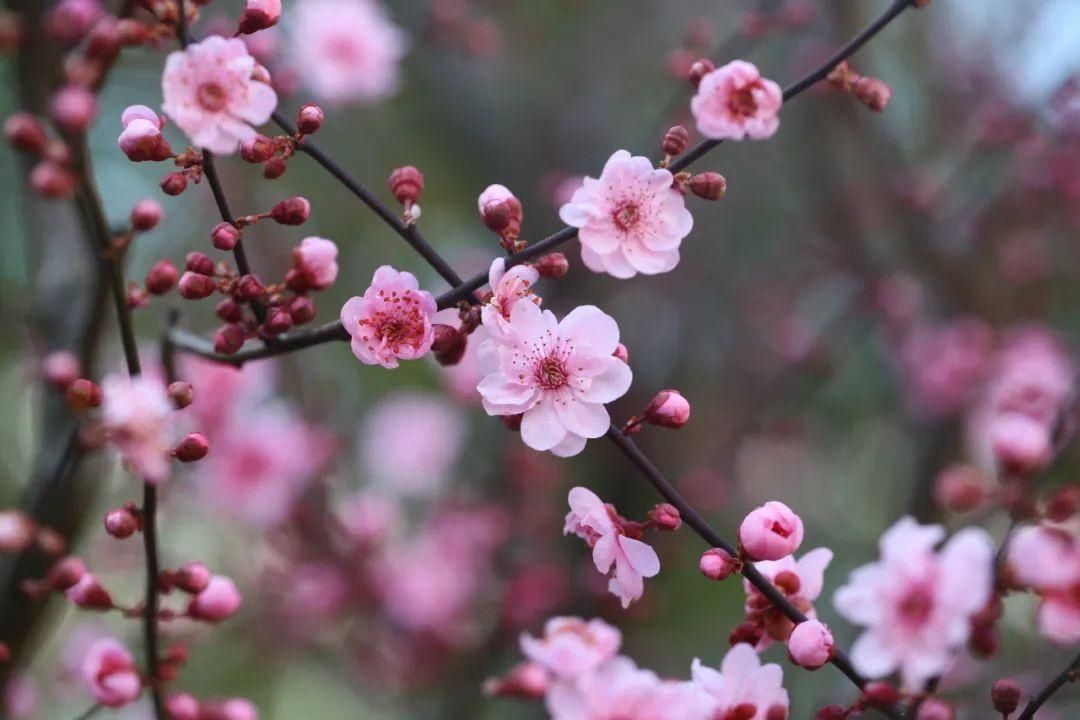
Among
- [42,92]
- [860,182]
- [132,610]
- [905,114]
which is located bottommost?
[42,92]

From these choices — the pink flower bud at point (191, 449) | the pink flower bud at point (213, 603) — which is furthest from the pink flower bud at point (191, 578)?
the pink flower bud at point (191, 449)

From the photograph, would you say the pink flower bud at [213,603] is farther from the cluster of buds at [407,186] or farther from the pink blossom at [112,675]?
the cluster of buds at [407,186]

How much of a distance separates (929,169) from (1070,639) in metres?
2.21

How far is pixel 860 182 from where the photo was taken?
9.82 ft

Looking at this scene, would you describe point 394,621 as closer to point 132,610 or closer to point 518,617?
point 518,617

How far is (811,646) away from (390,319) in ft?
1.51

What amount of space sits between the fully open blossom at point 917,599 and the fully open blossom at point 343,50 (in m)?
1.91

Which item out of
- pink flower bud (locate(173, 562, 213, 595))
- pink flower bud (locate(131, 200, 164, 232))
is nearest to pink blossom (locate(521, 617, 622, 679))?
pink flower bud (locate(173, 562, 213, 595))

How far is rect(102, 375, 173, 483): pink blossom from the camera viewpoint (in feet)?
2.49

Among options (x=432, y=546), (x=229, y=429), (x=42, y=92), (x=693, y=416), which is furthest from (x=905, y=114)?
(x=42, y=92)

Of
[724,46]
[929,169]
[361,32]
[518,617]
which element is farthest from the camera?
[929,169]

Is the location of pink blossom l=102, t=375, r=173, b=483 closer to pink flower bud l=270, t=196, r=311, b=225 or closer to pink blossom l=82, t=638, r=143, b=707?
pink flower bud l=270, t=196, r=311, b=225

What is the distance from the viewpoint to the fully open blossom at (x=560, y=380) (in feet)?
3.03

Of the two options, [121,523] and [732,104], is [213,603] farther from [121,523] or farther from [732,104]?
[732,104]
